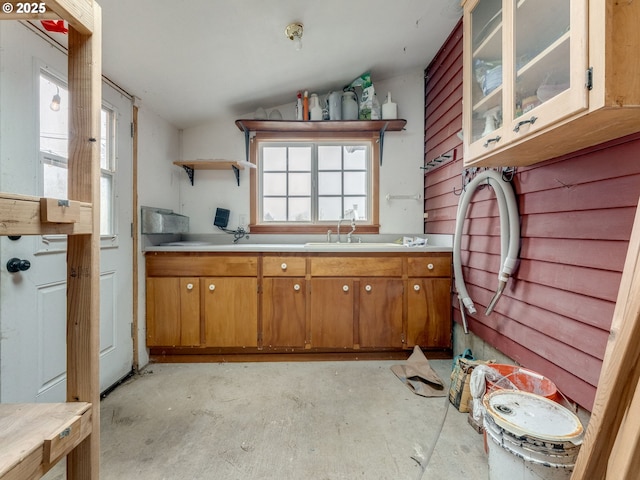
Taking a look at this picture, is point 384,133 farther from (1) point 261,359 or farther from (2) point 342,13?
(1) point 261,359

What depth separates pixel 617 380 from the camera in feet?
2.51

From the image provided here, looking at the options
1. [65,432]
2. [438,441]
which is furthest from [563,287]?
[65,432]

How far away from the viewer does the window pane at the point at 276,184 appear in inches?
115

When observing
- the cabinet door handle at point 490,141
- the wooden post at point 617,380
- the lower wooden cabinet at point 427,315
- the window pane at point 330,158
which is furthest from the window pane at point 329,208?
the wooden post at point 617,380

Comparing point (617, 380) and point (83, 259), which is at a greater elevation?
point (83, 259)

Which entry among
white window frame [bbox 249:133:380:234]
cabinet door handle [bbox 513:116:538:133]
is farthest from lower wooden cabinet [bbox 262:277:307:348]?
cabinet door handle [bbox 513:116:538:133]

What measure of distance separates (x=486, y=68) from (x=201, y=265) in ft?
7.22

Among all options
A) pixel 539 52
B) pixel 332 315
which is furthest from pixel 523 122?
pixel 332 315

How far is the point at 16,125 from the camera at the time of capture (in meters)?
1.29

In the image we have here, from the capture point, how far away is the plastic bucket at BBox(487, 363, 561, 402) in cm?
134

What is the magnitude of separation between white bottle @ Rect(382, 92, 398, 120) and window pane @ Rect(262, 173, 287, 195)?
43.2 inches

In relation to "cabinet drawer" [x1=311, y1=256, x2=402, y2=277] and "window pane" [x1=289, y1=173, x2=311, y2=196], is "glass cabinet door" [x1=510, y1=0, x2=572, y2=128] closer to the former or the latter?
"cabinet drawer" [x1=311, y1=256, x2=402, y2=277]

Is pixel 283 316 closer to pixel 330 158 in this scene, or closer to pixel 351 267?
pixel 351 267

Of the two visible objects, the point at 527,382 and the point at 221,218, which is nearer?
the point at 527,382
